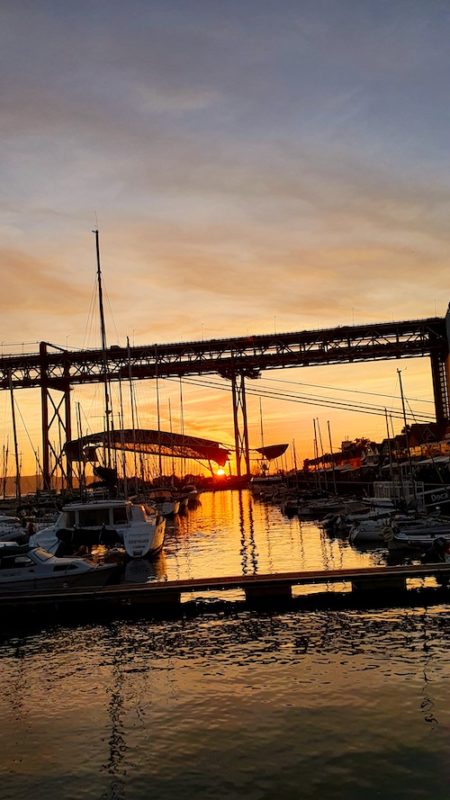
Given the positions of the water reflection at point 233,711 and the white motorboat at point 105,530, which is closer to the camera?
the water reflection at point 233,711

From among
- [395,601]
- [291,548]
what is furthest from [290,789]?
[291,548]

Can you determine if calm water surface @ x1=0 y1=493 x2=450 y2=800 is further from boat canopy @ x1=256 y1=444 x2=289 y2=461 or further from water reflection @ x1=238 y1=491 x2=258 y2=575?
boat canopy @ x1=256 y1=444 x2=289 y2=461

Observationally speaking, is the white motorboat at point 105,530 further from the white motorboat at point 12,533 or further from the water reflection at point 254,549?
the white motorboat at point 12,533

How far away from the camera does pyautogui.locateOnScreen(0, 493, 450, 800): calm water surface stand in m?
12.3

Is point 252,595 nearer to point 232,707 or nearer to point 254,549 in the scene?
point 232,707

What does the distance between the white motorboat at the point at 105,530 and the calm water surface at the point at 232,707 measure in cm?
1324

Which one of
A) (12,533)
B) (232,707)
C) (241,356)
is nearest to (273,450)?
(241,356)

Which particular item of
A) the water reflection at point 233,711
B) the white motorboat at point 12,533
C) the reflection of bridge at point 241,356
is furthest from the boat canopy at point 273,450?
the water reflection at point 233,711

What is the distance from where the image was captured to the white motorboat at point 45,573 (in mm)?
27953

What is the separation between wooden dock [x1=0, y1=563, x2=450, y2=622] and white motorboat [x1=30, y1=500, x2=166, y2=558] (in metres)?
11.1

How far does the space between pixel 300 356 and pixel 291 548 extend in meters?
57.9

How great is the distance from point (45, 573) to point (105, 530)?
36.0 feet

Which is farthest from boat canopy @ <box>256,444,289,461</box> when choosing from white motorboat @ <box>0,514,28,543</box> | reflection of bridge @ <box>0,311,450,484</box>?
white motorboat @ <box>0,514,28,543</box>

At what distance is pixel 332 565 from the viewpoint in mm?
35438
